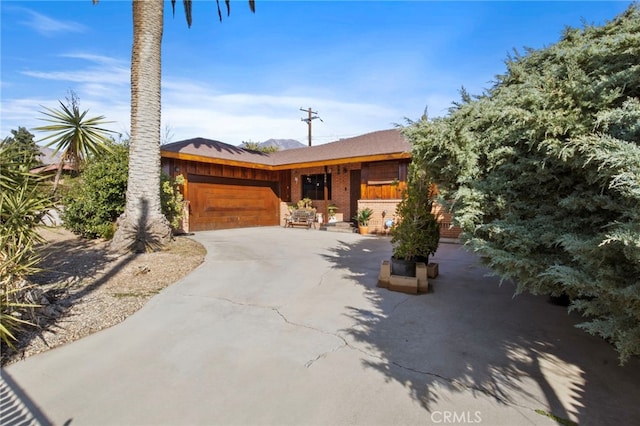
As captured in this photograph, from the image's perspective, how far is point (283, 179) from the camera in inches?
662

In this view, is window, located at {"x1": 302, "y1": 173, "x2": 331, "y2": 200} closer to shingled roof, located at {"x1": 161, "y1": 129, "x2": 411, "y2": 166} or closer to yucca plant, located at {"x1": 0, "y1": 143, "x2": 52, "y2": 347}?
shingled roof, located at {"x1": 161, "y1": 129, "x2": 411, "y2": 166}

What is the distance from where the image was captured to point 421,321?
384 cm

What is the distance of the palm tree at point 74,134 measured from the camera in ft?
25.2

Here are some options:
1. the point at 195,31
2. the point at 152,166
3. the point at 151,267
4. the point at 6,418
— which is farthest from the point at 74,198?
the point at 6,418

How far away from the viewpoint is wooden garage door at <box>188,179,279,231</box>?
13.0 m

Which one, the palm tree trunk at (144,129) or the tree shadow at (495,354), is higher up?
the palm tree trunk at (144,129)

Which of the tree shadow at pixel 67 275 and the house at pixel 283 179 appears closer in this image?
the tree shadow at pixel 67 275

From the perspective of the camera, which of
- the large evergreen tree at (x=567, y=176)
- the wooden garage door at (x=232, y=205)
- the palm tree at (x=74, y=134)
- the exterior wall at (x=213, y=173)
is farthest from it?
the wooden garage door at (x=232, y=205)

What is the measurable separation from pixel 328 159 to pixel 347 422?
40.8ft

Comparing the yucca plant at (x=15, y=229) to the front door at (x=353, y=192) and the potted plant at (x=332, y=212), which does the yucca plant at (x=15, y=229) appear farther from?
the front door at (x=353, y=192)

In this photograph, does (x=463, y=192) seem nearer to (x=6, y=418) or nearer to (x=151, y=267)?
(x=6, y=418)

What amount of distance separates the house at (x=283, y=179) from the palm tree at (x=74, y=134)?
9.96ft

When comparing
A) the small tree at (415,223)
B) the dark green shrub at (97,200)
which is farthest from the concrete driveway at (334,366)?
the dark green shrub at (97,200)

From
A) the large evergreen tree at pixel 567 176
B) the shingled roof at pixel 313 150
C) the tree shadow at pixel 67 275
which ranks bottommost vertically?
the tree shadow at pixel 67 275
